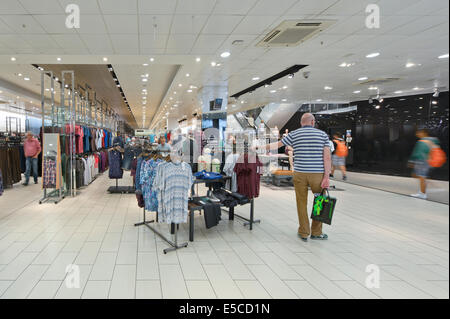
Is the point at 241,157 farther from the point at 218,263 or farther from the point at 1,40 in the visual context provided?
the point at 1,40

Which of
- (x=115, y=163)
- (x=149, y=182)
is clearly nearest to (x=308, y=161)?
(x=149, y=182)

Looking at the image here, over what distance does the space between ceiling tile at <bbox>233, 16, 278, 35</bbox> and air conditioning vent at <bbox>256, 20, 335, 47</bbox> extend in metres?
0.21

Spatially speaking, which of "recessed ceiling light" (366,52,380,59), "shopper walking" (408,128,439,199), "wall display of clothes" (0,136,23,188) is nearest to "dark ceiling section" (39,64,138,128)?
"wall display of clothes" (0,136,23,188)

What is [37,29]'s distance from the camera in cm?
489

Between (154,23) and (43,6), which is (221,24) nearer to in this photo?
(154,23)

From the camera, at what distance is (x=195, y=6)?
4.16 meters

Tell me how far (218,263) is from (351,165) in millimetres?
8249

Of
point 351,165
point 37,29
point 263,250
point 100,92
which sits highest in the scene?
point 100,92

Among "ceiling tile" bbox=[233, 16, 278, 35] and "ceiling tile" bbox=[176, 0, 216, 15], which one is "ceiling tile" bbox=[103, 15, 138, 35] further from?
"ceiling tile" bbox=[233, 16, 278, 35]

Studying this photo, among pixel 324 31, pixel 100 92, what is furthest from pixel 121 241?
pixel 100 92

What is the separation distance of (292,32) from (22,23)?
16.1ft

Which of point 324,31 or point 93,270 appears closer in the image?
point 93,270

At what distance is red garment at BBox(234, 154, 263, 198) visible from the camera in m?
4.48

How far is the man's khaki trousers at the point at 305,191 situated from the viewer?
12.5 feet
